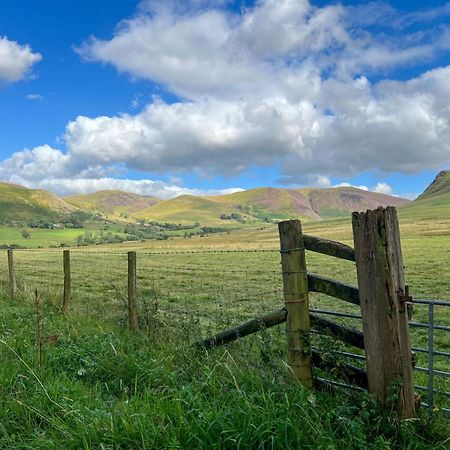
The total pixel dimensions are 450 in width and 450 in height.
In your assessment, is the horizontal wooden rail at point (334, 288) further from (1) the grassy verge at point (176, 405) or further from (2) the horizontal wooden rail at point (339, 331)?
(1) the grassy verge at point (176, 405)

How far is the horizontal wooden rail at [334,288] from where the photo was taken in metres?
5.15

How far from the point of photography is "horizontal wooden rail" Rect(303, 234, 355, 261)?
5176mm

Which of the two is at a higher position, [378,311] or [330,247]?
[330,247]

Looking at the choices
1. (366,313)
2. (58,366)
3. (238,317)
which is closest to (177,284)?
(238,317)

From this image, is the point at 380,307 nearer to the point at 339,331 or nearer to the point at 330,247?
the point at 339,331

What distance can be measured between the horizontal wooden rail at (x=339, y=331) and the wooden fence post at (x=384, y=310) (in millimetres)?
202

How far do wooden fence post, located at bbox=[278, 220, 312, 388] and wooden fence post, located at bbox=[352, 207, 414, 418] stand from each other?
30.0 inches

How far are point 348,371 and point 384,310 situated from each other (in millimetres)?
914

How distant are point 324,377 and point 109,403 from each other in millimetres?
2553

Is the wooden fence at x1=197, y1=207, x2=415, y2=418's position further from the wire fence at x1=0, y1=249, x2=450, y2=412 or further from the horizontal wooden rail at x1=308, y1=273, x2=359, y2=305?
the wire fence at x1=0, y1=249, x2=450, y2=412

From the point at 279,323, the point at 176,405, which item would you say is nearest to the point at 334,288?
the point at 279,323

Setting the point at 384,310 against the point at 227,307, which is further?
the point at 227,307

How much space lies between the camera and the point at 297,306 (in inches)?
217

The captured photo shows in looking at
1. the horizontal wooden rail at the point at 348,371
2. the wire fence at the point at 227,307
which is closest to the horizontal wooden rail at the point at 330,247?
the wire fence at the point at 227,307
